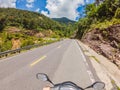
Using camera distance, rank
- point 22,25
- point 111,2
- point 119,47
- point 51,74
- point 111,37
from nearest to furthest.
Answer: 1. point 51,74
2. point 119,47
3. point 111,37
4. point 111,2
5. point 22,25

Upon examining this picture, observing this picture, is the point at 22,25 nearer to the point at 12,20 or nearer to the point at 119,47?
the point at 12,20

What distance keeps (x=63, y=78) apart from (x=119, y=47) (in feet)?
38.7

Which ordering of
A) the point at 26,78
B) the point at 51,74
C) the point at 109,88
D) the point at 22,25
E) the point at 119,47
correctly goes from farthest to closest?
the point at 22,25, the point at 119,47, the point at 51,74, the point at 26,78, the point at 109,88

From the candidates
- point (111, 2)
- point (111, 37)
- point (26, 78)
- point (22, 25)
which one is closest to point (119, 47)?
point (111, 37)

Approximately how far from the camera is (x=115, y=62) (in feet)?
57.4

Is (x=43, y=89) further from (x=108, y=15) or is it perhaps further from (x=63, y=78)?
(x=108, y=15)

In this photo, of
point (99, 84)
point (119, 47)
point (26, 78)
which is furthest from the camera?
point (119, 47)

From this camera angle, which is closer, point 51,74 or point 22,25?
point 51,74

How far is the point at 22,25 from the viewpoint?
170 m

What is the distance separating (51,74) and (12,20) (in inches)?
6545

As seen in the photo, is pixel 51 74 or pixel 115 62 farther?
pixel 115 62

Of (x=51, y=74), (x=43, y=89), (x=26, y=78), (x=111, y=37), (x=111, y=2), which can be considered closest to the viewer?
(x=43, y=89)

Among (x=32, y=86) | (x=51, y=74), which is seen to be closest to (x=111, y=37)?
(x=51, y=74)

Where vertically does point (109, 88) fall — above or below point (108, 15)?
below
